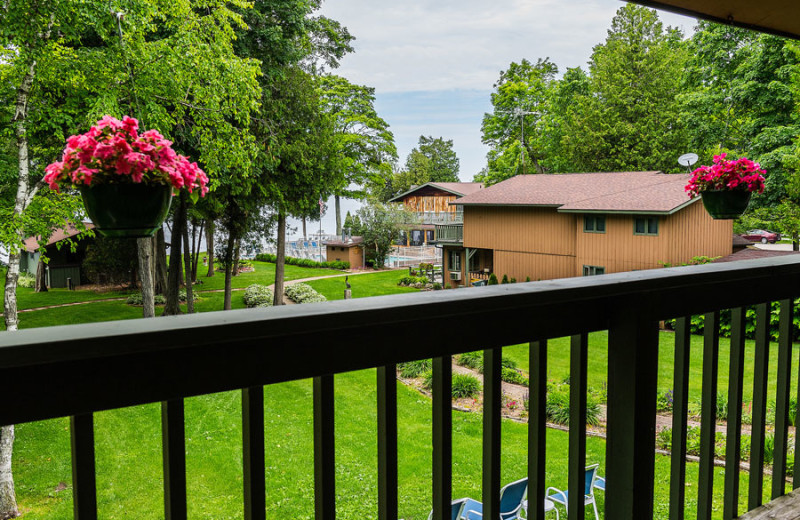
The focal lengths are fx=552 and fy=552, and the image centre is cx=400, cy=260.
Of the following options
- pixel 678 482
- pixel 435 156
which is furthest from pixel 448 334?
pixel 435 156

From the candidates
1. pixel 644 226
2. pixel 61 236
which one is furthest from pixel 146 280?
pixel 644 226

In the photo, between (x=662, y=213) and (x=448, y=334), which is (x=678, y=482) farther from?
(x=662, y=213)

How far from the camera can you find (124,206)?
1117 millimetres

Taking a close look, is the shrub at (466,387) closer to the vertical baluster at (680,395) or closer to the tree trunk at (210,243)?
the vertical baluster at (680,395)

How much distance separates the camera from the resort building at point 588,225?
32.7ft

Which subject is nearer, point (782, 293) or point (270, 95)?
point (782, 293)

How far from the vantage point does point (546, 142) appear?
7.82m

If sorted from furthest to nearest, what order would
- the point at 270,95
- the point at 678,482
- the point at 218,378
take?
1. the point at 270,95
2. the point at 678,482
3. the point at 218,378

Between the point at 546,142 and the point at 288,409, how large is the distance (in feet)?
17.5

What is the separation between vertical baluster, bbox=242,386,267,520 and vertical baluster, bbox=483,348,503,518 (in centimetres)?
37

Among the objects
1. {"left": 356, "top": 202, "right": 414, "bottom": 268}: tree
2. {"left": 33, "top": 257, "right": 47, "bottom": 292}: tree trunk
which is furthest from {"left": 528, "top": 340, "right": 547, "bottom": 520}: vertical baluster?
{"left": 356, "top": 202, "right": 414, "bottom": 268}: tree

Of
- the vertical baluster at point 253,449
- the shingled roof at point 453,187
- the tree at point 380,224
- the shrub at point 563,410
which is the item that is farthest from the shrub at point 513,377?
the tree at point 380,224

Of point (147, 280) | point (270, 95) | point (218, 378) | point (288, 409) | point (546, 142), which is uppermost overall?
point (270, 95)

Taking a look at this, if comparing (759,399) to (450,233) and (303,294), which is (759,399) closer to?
(303,294)
